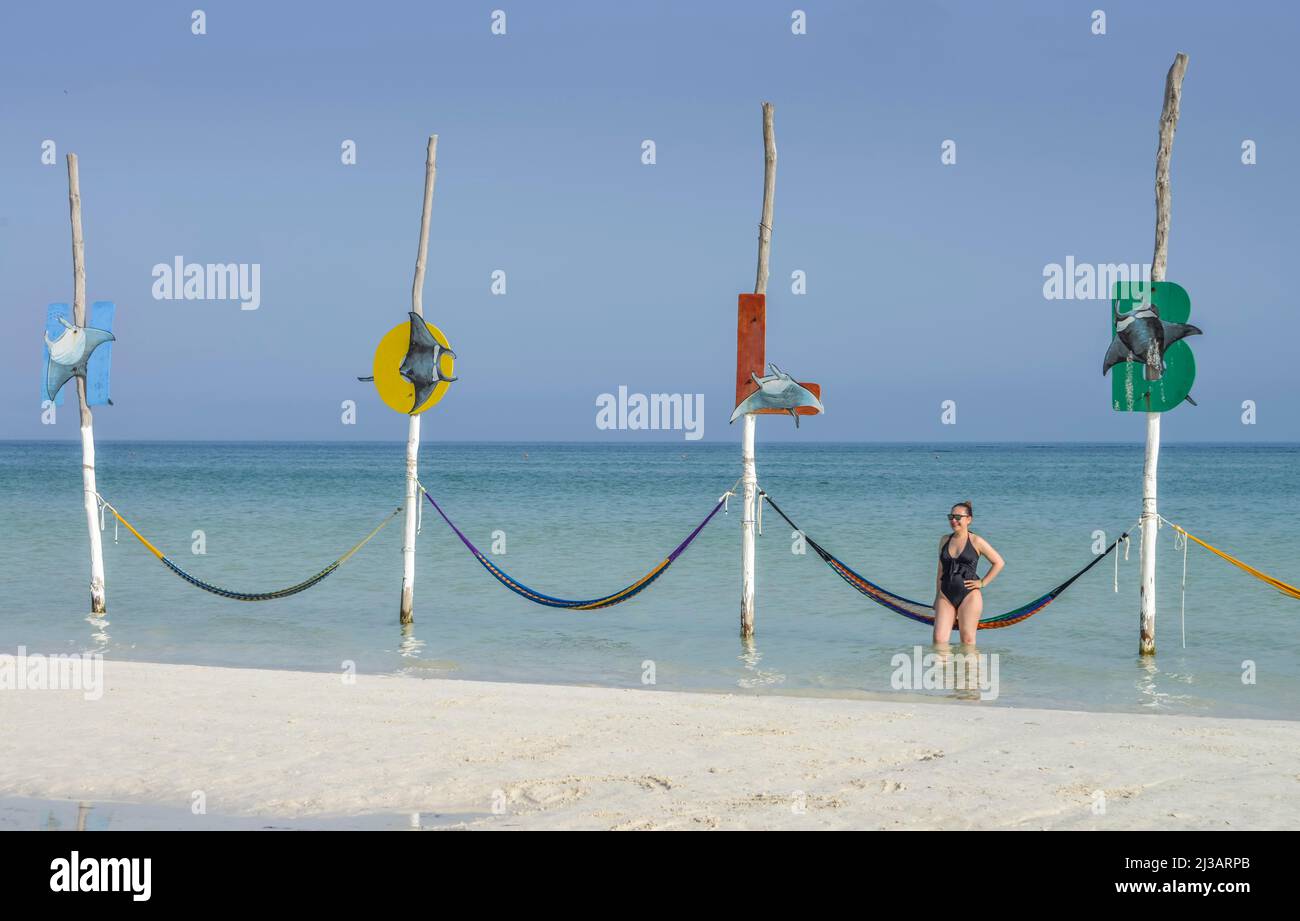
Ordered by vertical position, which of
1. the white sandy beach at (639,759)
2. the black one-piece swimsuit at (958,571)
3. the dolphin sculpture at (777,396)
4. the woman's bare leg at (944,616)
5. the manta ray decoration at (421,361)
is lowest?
the white sandy beach at (639,759)

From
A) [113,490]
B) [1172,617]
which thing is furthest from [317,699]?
[113,490]

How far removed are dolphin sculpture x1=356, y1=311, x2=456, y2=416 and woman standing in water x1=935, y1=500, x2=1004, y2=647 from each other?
481cm

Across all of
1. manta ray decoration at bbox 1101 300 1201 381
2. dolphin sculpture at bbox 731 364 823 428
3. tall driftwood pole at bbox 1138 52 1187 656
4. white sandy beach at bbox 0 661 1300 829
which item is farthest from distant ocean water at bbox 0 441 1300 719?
manta ray decoration at bbox 1101 300 1201 381

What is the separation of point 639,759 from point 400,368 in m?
5.92

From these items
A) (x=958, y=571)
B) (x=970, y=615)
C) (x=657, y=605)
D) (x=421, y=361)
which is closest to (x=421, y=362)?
(x=421, y=361)

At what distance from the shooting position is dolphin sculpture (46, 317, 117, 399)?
1165 cm

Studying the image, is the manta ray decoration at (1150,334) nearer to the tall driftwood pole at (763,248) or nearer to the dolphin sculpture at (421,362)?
the tall driftwood pole at (763,248)

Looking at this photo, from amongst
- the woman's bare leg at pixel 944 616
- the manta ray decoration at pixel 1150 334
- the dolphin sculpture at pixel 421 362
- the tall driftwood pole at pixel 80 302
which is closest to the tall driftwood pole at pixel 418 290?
the dolphin sculpture at pixel 421 362

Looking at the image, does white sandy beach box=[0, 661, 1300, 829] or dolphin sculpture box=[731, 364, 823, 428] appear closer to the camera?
white sandy beach box=[0, 661, 1300, 829]

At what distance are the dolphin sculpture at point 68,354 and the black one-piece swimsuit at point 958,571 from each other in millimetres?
8216

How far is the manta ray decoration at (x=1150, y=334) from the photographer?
9617 mm

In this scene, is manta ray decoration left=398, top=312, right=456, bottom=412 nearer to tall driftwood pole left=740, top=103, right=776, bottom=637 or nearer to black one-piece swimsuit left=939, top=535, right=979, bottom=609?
tall driftwood pole left=740, top=103, right=776, bottom=637

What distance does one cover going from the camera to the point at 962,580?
10133 mm

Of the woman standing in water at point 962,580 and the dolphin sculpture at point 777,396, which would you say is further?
the dolphin sculpture at point 777,396
